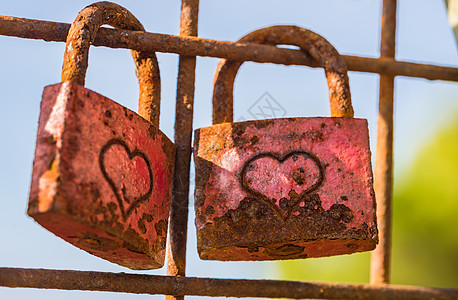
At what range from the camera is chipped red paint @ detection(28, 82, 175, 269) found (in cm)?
73

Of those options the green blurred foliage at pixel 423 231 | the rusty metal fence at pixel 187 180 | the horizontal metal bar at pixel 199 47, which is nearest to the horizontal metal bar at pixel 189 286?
the rusty metal fence at pixel 187 180

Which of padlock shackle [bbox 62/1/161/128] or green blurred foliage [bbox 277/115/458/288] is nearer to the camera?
padlock shackle [bbox 62/1/161/128]

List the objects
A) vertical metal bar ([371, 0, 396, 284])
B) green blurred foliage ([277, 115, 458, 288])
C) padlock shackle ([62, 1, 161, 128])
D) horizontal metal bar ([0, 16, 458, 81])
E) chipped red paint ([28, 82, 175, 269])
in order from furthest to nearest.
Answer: green blurred foliage ([277, 115, 458, 288]) → vertical metal bar ([371, 0, 396, 284]) → horizontal metal bar ([0, 16, 458, 81]) → padlock shackle ([62, 1, 161, 128]) → chipped red paint ([28, 82, 175, 269])

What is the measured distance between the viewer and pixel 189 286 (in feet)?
3.04

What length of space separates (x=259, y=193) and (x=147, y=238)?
0.18 meters

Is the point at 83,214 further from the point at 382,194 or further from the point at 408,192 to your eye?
the point at 408,192

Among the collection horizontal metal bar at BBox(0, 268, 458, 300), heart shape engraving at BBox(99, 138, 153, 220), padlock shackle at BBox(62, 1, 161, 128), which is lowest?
horizontal metal bar at BBox(0, 268, 458, 300)

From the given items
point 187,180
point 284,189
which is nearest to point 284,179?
point 284,189

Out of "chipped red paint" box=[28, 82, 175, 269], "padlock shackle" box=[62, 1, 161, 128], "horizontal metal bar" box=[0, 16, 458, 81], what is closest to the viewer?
"chipped red paint" box=[28, 82, 175, 269]

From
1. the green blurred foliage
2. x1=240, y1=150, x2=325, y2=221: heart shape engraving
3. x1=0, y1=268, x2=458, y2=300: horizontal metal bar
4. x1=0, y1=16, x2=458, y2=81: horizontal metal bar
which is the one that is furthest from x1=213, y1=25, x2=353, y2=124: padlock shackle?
the green blurred foliage

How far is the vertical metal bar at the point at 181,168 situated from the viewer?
98 centimetres

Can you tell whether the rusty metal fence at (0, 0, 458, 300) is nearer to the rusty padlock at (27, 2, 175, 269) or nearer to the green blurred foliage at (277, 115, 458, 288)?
the rusty padlock at (27, 2, 175, 269)

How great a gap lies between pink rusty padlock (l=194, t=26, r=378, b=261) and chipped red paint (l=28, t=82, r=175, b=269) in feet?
0.29

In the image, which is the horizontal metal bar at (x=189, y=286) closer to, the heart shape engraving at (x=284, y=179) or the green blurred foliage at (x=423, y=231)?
the heart shape engraving at (x=284, y=179)
